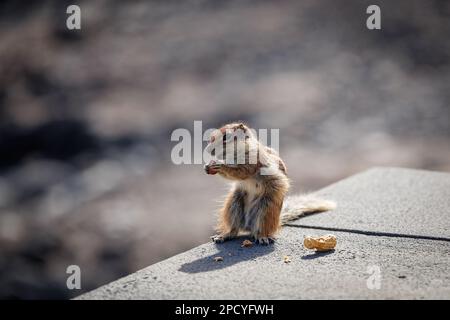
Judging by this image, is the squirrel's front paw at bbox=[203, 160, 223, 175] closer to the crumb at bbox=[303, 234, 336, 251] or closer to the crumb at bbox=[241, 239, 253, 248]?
the crumb at bbox=[241, 239, 253, 248]

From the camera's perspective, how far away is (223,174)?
3566 mm

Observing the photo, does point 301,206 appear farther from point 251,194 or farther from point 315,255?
point 315,255

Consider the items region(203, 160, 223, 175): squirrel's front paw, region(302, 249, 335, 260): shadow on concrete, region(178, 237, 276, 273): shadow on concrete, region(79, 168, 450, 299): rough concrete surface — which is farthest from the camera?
region(203, 160, 223, 175): squirrel's front paw

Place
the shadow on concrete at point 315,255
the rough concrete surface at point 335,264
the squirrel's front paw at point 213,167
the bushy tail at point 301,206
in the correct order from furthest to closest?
the bushy tail at point 301,206, the squirrel's front paw at point 213,167, the shadow on concrete at point 315,255, the rough concrete surface at point 335,264

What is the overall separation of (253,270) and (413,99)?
7.60 meters

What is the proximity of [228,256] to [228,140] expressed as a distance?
60 centimetres

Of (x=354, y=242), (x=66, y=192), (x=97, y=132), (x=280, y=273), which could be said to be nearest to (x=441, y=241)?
(x=354, y=242)

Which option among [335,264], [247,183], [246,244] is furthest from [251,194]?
[335,264]

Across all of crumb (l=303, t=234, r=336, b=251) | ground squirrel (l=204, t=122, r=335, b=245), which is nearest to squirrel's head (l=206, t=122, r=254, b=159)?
ground squirrel (l=204, t=122, r=335, b=245)

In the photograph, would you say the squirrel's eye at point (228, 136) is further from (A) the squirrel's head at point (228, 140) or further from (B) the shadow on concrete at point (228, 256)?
(B) the shadow on concrete at point (228, 256)

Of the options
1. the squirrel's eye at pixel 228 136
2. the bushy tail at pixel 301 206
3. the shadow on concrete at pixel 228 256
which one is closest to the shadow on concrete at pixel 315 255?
the shadow on concrete at pixel 228 256

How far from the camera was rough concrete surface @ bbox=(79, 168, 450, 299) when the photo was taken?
113 inches

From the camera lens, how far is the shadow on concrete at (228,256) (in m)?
3.21

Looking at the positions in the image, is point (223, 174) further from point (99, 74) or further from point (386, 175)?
point (99, 74)
